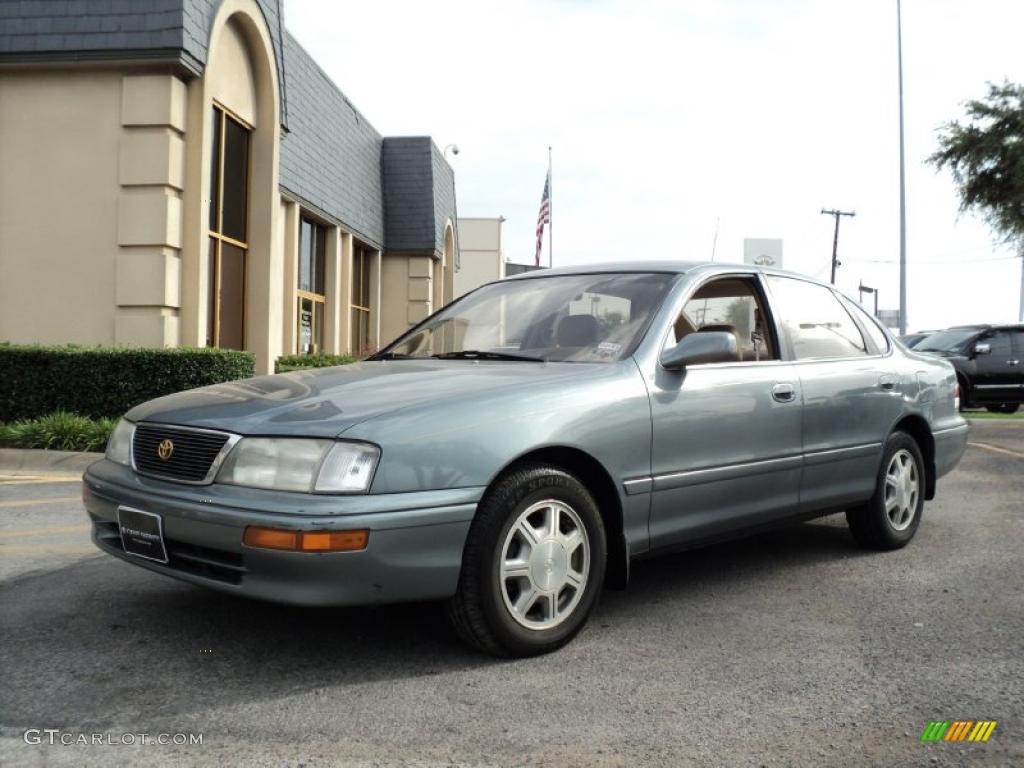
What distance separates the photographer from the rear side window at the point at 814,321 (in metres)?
4.98

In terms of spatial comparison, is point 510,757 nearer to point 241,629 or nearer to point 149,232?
point 241,629

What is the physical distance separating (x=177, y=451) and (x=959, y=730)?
2.78 metres

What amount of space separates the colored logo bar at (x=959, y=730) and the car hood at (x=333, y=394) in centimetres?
174

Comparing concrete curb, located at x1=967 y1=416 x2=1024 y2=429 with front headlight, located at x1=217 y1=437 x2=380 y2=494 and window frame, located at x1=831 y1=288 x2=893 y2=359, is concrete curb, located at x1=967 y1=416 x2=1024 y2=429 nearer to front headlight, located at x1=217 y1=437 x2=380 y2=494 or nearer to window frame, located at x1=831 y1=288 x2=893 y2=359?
window frame, located at x1=831 y1=288 x2=893 y2=359

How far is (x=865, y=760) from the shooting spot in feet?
8.93

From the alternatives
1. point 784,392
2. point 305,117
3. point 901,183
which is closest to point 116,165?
point 305,117

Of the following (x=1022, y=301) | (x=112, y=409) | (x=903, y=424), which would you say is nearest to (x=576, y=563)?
(x=903, y=424)

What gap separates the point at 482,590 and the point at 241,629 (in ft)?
3.69

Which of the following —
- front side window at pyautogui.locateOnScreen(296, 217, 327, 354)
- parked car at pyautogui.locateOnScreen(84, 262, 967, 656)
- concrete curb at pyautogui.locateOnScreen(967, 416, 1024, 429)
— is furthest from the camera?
front side window at pyautogui.locateOnScreen(296, 217, 327, 354)

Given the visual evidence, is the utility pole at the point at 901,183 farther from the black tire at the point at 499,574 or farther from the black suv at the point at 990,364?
the black tire at the point at 499,574

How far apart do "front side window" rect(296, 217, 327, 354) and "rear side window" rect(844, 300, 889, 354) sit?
45.7 ft

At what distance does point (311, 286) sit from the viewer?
19812mm

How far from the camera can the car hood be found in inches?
130

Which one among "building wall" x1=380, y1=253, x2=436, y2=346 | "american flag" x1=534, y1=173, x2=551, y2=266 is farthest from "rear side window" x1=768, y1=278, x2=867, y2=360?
"american flag" x1=534, y1=173, x2=551, y2=266
